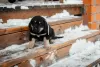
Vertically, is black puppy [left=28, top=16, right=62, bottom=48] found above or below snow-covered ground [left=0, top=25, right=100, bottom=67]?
above

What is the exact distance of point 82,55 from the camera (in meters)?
2.88

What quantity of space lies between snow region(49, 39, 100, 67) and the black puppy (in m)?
0.34

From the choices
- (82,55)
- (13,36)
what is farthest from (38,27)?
(82,55)

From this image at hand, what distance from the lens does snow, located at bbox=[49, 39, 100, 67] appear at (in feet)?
8.34

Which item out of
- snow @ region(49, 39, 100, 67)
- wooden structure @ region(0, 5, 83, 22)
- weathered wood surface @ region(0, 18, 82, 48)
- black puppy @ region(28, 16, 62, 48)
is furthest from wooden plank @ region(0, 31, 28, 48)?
snow @ region(49, 39, 100, 67)

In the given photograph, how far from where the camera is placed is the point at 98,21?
453cm

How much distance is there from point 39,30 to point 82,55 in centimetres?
68

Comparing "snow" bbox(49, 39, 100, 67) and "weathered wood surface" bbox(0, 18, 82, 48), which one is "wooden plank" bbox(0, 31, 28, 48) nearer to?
"weathered wood surface" bbox(0, 18, 82, 48)

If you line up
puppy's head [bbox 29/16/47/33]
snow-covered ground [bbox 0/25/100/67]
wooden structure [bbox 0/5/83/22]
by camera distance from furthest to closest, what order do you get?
wooden structure [bbox 0/5/83/22]
puppy's head [bbox 29/16/47/33]
snow-covered ground [bbox 0/25/100/67]

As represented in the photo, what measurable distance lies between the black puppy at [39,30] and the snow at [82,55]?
34cm

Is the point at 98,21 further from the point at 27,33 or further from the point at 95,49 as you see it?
the point at 27,33

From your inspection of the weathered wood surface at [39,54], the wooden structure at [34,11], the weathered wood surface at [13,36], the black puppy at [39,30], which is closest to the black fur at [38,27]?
the black puppy at [39,30]

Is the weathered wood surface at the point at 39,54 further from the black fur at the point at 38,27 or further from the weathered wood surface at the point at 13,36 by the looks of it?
the weathered wood surface at the point at 13,36

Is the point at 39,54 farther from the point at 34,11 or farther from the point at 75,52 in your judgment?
the point at 34,11
